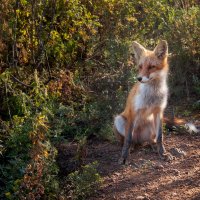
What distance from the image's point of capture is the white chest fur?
247 inches

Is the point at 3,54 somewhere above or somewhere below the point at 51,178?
above

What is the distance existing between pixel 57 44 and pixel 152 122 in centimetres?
212

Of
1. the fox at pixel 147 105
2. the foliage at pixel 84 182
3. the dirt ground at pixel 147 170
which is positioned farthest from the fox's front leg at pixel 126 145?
the foliage at pixel 84 182

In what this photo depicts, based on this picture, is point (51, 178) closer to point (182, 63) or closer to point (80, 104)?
point (80, 104)

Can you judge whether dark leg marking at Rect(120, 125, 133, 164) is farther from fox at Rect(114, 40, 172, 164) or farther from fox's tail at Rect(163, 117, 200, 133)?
fox's tail at Rect(163, 117, 200, 133)

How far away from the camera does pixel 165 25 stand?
9.23 m

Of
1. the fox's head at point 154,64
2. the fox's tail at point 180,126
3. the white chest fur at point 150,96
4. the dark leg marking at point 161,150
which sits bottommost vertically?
the dark leg marking at point 161,150

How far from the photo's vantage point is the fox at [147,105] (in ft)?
20.2

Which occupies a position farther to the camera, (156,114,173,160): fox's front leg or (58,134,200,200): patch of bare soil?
(156,114,173,160): fox's front leg

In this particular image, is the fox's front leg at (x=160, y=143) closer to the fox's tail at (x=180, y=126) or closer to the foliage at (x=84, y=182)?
the fox's tail at (x=180, y=126)

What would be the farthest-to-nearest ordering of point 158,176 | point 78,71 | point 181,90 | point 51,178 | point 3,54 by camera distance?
1. point 181,90
2. point 78,71
3. point 3,54
4. point 158,176
5. point 51,178

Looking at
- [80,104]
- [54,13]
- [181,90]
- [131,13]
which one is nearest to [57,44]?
[54,13]

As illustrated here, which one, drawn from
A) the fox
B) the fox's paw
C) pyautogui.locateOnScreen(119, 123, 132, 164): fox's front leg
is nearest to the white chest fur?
the fox

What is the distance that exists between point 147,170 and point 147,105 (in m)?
1.00
